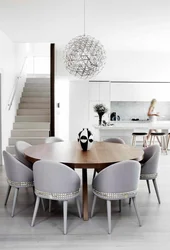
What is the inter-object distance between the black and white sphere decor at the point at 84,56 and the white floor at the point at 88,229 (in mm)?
1877

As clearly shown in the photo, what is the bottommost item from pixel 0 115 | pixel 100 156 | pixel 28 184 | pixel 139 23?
pixel 28 184

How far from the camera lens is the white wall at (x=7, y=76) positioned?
593cm

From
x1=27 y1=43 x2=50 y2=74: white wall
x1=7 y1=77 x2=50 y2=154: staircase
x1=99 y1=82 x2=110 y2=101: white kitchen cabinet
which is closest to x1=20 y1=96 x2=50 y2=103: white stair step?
x1=7 y1=77 x2=50 y2=154: staircase

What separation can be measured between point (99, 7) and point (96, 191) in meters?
2.88

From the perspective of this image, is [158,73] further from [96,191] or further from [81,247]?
[81,247]

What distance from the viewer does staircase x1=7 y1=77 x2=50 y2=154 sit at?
6.68 metres

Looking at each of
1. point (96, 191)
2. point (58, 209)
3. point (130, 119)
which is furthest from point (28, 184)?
point (130, 119)

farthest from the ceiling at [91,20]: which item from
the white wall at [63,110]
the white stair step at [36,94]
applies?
the white wall at [63,110]

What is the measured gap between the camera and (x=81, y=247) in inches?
101

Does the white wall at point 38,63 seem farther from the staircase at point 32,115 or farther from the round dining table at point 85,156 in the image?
the round dining table at point 85,156

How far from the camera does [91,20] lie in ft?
16.3

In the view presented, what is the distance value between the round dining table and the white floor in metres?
0.30

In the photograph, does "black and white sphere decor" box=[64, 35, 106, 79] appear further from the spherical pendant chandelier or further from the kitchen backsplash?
the kitchen backsplash

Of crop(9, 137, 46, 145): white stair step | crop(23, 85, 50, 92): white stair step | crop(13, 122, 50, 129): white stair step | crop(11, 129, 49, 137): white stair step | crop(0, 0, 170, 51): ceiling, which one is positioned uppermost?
crop(0, 0, 170, 51): ceiling
